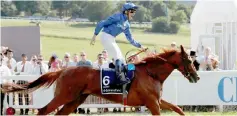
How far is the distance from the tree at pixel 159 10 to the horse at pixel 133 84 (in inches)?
961

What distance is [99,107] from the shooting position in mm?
14539

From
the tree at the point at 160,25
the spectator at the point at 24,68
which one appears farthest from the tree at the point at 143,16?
the spectator at the point at 24,68

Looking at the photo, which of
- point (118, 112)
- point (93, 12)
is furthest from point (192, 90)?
point (93, 12)

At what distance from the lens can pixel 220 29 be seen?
733 inches

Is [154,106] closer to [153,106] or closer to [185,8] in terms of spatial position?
[153,106]

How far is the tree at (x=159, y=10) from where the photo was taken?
3533 centimetres

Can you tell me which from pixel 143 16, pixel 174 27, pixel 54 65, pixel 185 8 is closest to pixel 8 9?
pixel 143 16

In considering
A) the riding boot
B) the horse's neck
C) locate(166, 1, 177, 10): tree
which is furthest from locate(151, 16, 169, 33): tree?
the riding boot

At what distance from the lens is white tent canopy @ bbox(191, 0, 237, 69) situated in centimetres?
1792

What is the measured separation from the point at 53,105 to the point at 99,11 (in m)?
22.3

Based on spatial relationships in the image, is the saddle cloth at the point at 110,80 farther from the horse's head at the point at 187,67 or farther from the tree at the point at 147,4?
the tree at the point at 147,4

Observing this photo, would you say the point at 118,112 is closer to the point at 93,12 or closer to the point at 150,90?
the point at 150,90

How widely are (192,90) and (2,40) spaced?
9337 mm

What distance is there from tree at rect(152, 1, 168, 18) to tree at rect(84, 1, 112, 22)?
3.62 metres
